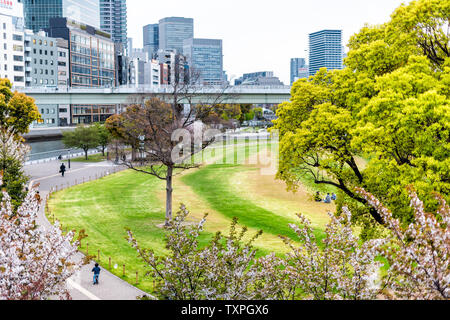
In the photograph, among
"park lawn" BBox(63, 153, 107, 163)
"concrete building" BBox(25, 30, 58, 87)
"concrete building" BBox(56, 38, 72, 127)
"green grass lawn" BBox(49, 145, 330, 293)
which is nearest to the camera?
"green grass lawn" BBox(49, 145, 330, 293)

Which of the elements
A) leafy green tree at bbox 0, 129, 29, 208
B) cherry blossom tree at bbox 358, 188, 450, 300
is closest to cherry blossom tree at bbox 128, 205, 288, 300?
cherry blossom tree at bbox 358, 188, 450, 300

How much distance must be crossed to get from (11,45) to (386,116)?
120883 millimetres

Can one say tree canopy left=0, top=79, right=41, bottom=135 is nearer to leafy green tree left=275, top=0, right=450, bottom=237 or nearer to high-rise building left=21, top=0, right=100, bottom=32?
leafy green tree left=275, top=0, right=450, bottom=237

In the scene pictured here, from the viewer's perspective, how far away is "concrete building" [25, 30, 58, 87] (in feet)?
417

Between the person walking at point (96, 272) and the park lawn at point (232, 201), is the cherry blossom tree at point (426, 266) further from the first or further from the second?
the park lawn at point (232, 201)

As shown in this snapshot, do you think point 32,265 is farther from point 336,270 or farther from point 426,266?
point 426,266

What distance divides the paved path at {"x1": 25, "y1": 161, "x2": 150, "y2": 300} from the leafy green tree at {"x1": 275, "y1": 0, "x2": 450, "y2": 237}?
11945 millimetres

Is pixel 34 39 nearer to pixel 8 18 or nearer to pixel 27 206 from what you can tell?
pixel 8 18

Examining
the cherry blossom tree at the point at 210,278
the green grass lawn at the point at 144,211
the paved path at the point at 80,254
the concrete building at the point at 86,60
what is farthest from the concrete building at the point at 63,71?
the cherry blossom tree at the point at 210,278

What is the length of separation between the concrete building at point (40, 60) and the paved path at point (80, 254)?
236 ft

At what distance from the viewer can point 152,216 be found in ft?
122

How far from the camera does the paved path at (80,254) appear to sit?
20.9 meters

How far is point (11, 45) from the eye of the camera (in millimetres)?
117875
